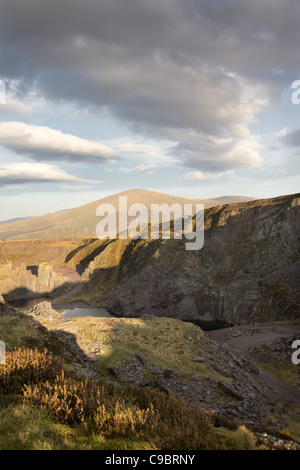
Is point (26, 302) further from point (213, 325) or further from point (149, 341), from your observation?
point (149, 341)

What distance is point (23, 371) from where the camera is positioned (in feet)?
32.3

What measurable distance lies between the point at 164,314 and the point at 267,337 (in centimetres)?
3752

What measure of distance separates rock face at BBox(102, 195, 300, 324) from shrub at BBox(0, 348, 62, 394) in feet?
220

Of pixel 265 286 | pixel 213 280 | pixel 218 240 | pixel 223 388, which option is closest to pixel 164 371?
pixel 223 388

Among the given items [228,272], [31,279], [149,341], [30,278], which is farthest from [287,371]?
[30,278]

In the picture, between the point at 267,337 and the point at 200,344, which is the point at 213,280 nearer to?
the point at 267,337

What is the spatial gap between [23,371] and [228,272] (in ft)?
268

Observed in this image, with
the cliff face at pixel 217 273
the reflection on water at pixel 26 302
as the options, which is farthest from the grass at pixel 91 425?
the reflection on water at pixel 26 302

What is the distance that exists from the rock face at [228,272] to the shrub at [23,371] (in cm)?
6718

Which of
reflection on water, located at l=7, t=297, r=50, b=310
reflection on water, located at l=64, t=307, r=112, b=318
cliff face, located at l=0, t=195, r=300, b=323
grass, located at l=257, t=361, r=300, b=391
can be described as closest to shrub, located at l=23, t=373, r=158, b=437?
grass, located at l=257, t=361, r=300, b=391

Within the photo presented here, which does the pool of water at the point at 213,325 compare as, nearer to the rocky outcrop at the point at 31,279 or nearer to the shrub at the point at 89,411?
the rocky outcrop at the point at 31,279

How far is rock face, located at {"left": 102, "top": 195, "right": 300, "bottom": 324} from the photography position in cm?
7375
